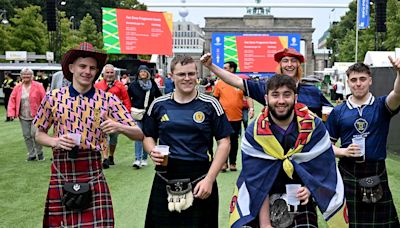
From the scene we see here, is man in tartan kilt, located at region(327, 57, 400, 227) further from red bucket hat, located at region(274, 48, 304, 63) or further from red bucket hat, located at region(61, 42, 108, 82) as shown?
red bucket hat, located at region(61, 42, 108, 82)

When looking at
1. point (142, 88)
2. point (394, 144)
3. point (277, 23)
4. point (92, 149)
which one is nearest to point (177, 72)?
point (92, 149)

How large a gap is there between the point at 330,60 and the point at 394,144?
73949 millimetres

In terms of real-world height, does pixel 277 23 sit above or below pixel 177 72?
above

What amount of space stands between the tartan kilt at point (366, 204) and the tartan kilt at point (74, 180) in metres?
2.16

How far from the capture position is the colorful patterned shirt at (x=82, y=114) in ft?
13.1

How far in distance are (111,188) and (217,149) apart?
4.75 meters

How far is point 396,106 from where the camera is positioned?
475cm

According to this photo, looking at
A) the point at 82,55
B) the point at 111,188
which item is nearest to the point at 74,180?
the point at 82,55

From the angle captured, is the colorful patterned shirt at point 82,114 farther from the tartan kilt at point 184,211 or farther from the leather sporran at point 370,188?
the leather sporran at point 370,188

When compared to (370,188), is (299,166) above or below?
above

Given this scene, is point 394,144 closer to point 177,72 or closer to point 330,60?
point 177,72

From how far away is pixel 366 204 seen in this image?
4.86 metres

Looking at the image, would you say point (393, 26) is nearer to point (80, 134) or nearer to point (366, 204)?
point (366, 204)

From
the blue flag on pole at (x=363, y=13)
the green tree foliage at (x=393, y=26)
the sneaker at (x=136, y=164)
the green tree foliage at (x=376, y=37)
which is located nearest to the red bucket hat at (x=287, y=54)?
the sneaker at (x=136, y=164)
